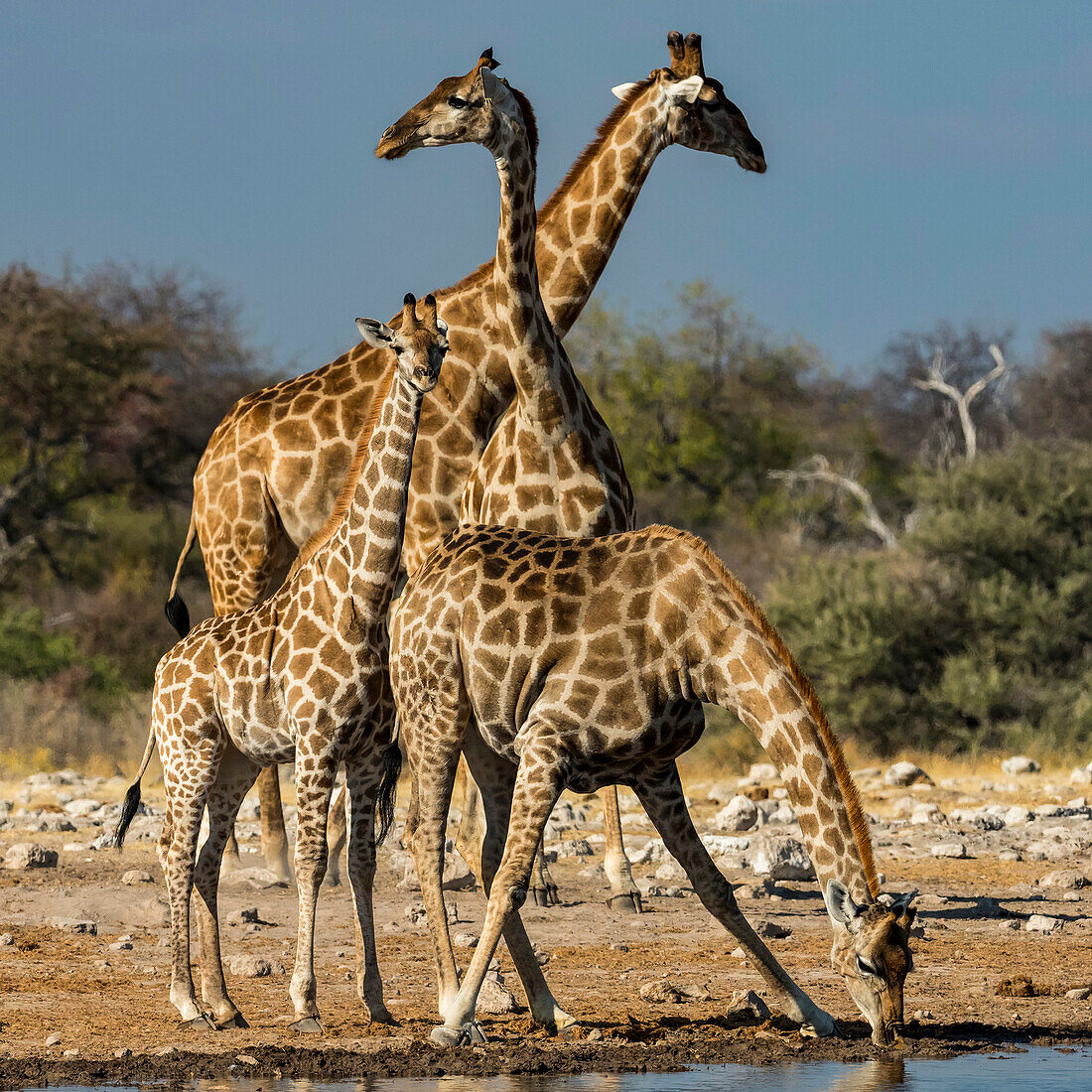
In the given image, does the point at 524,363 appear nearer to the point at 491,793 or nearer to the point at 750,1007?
the point at 491,793

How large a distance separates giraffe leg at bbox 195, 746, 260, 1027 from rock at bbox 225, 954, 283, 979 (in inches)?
29.7

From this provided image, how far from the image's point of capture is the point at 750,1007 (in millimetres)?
6820

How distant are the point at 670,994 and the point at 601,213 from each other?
4.47m

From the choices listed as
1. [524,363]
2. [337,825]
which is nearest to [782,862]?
[337,825]

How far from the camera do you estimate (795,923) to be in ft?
30.3

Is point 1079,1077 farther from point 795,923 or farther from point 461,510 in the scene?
point 461,510

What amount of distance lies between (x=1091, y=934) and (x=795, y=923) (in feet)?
5.07

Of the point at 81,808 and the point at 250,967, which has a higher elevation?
the point at 250,967

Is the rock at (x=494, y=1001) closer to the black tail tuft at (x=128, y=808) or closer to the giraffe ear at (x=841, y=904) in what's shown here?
the giraffe ear at (x=841, y=904)

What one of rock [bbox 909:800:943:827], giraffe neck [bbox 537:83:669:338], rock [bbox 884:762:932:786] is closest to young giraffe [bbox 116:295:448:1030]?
giraffe neck [bbox 537:83:669:338]

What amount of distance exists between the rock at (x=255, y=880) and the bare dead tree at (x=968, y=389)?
2915cm

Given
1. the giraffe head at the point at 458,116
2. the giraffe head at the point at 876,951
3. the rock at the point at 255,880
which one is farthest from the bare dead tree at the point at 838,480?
the giraffe head at the point at 876,951

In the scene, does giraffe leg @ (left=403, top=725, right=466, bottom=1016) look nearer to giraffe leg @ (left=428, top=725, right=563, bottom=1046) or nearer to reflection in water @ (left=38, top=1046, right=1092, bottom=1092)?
giraffe leg @ (left=428, top=725, right=563, bottom=1046)

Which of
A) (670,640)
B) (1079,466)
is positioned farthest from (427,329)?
(1079,466)
